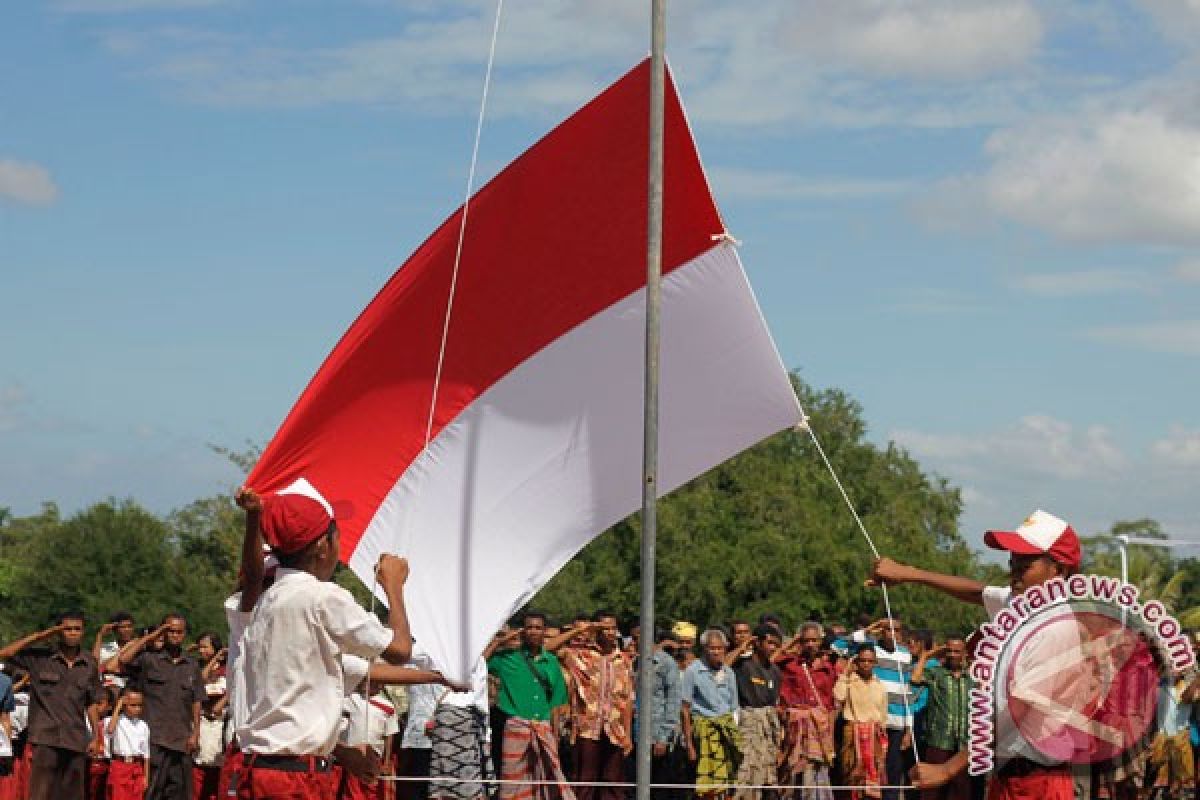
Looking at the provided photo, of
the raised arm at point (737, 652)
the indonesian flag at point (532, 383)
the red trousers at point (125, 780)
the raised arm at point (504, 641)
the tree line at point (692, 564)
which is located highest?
the tree line at point (692, 564)

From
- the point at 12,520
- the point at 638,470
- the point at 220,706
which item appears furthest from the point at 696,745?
the point at 12,520

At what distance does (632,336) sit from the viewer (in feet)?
31.7

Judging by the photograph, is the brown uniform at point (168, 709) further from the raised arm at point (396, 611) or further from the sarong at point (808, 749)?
the raised arm at point (396, 611)

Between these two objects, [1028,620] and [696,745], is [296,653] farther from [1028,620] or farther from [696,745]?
[696,745]

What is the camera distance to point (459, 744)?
1306 centimetres

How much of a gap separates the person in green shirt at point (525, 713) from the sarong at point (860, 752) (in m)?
3.15

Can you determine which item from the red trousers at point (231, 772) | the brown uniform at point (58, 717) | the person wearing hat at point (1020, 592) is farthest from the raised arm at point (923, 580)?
the brown uniform at point (58, 717)

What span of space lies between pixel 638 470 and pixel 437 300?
1.29 m

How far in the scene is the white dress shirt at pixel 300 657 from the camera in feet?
19.9

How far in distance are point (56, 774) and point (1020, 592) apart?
8.97 metres

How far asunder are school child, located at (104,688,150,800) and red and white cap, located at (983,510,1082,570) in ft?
32.9

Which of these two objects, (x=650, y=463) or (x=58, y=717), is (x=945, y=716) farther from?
(x=650, y=463)

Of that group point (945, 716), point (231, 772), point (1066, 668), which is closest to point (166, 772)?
point (945, 716)

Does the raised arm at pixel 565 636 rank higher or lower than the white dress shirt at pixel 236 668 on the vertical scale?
higher
